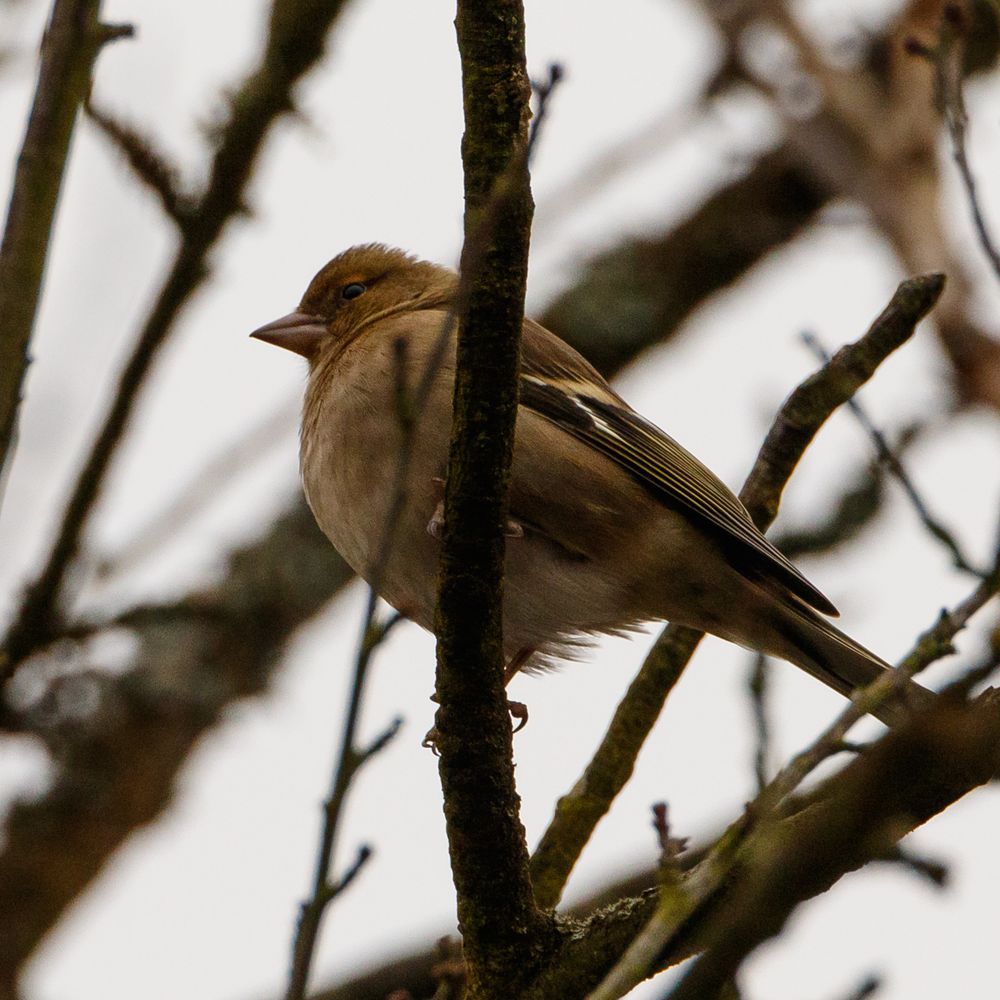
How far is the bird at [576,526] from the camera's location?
4.99 meters

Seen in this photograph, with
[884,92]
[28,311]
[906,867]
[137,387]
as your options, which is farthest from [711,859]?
[884,92]

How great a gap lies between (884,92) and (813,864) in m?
8.08

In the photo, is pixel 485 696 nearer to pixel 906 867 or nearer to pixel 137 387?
pixel 906 867

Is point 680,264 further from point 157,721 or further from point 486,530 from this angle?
point 486,530

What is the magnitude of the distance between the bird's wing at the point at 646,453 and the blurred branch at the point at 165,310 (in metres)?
A: 1.22

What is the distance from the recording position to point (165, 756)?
27.3 ft

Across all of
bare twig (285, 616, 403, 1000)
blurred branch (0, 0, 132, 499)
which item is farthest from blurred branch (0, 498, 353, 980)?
bare twig (285, 616, 403, 1000)

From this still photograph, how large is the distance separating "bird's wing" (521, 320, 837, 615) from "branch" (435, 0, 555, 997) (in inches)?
62.4

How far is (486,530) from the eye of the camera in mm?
3584

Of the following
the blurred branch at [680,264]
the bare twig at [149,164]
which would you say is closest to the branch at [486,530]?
the bare twig at [149,164]

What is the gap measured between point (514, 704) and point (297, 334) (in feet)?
7.45

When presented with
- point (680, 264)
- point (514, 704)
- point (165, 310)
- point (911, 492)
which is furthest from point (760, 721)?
point (680, 264)

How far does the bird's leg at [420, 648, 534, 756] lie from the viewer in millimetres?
4176

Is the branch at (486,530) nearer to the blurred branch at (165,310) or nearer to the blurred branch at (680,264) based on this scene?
the blurred branch at (165,310)
